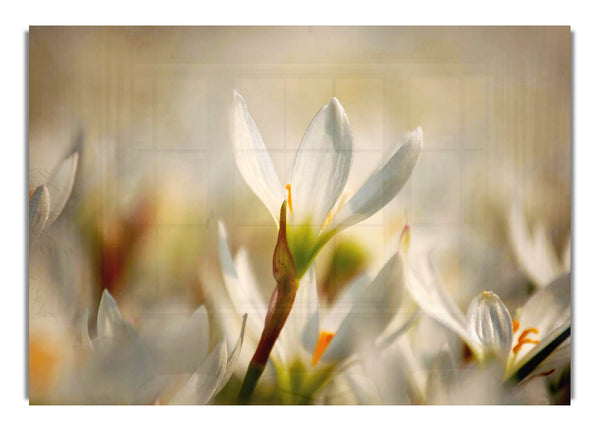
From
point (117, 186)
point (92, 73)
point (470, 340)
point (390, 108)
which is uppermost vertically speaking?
point (92, 73)

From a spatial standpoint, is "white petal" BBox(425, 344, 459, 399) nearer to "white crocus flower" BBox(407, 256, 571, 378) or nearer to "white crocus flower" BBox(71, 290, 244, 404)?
"white crocus flower" BBox(407, 256, 571, 378)

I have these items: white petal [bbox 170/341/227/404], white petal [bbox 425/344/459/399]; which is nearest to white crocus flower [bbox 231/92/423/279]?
white petal [bbox 170/341/227/404]

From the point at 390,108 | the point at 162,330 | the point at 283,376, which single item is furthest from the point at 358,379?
the point at 390,108

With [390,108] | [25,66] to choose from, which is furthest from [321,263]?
[25,66]

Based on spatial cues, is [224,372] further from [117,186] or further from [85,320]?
[117,186]

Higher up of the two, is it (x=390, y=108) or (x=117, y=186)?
(x=390, y=108)

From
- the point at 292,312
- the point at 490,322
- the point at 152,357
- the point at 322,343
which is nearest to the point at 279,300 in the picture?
the point at 292,312
